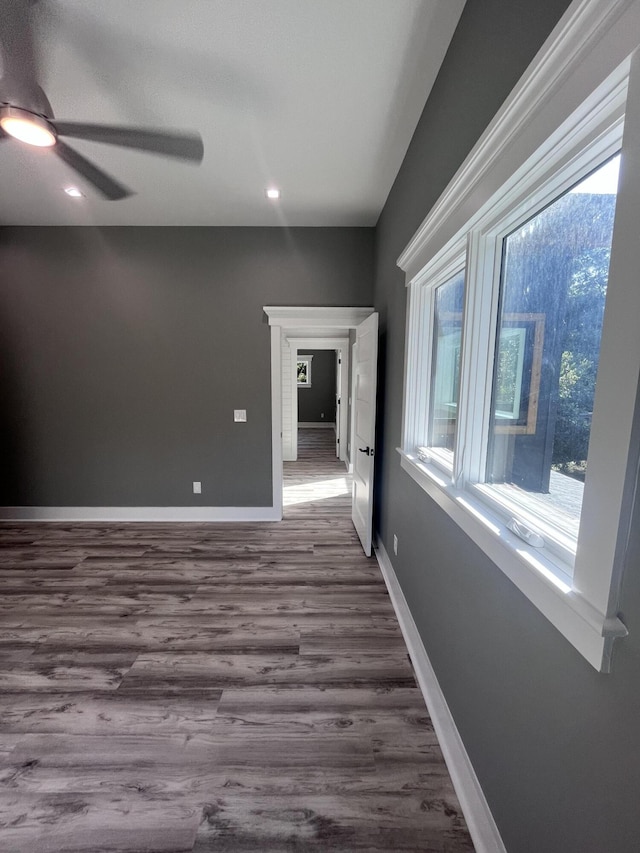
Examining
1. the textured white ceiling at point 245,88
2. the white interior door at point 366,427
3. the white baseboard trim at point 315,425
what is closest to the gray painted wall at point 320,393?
the white baseboard trim at point 315,425

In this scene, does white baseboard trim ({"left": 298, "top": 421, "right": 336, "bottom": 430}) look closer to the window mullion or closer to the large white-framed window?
the large white-framed window

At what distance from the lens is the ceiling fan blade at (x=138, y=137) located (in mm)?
1995

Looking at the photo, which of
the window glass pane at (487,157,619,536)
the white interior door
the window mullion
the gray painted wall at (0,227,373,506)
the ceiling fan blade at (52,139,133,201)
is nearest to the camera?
the window glass pane at (487,157,619,536)

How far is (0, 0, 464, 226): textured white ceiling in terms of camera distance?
1.38m

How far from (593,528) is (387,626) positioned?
5.72 feet

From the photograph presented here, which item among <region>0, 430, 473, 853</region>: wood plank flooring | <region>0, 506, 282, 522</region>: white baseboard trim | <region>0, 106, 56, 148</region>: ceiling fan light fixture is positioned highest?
<region>0, 106, 56, 148</region>: ceiling fan light fixture

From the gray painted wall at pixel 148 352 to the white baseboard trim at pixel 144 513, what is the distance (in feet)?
0.21

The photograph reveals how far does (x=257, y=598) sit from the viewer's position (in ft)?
7.83

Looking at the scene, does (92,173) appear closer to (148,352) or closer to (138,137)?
(138,137)

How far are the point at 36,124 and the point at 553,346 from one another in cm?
249

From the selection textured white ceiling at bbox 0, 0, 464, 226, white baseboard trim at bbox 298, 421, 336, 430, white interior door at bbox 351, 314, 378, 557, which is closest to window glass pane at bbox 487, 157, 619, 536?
textured white ceiling at bbox 0, 0, 464, 226

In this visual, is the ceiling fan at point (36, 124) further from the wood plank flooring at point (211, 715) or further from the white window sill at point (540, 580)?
the wood plank flooring at point (211, 715)

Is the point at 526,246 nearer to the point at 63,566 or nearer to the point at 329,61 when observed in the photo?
the point at 329,61

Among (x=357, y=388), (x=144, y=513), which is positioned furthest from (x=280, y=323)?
(x=144, y=513)
